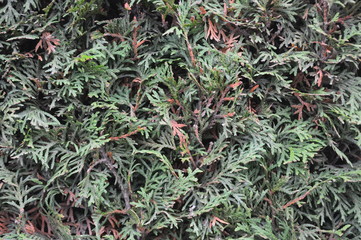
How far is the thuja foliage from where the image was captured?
200 cm

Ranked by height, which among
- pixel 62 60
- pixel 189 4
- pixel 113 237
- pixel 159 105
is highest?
pixel 189 4

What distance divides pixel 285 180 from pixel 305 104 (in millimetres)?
509

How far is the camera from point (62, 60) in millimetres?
2070

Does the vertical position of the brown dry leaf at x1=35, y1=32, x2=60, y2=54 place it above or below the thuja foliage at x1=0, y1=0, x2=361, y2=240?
above

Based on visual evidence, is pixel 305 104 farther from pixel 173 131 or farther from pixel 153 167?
pixel 153 167

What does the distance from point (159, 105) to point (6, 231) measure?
1184 mm

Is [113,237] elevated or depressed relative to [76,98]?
depressed

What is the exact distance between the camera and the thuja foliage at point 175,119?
6.56 ft

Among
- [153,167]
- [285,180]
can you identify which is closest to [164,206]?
[153,167]

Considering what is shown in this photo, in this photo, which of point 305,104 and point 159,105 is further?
point 305,104

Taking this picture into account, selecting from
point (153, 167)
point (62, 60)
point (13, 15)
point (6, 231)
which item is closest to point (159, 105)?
point (153, 167)

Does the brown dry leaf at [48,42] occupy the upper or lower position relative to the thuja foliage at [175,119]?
upper

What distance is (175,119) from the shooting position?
2066 millimetres

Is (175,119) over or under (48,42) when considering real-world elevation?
under
